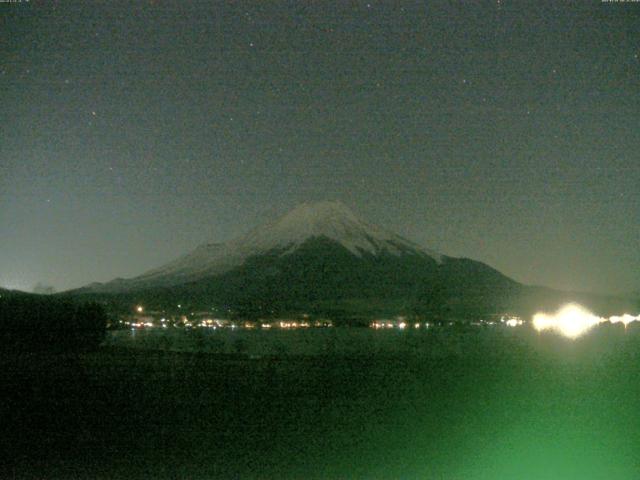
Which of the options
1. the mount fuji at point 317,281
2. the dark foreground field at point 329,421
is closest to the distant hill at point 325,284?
the mount fuji at point 317,281

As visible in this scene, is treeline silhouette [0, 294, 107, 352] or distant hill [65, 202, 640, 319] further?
distant hill [65, 202, 640, 319]

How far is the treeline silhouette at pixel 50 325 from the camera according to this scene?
38188mm

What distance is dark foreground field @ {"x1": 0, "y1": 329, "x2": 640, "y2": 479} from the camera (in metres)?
10.3

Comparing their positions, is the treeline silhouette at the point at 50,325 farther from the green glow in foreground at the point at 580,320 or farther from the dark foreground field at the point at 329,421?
the green glow in foreground at the point at 580,320

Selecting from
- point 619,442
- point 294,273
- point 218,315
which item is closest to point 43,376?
point 619,442

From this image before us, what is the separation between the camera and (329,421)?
13.3 meters

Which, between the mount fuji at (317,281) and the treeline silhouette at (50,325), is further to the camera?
the mount fuji at (317,281)

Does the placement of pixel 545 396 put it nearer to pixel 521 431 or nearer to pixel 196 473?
pixel 521 431

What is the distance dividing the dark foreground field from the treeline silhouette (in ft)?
57.8

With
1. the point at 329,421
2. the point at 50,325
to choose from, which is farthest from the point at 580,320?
the point at 329,421

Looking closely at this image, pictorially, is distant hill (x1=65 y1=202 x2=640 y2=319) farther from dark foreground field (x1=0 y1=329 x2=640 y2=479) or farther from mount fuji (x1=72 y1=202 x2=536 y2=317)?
dark foreground field (x1=0 y1=329 x2=640 y2=479)

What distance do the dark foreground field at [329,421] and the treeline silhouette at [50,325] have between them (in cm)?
1760

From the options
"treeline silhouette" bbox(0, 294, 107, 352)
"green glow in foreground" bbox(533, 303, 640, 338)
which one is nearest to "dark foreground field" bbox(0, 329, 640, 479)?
"treeline silhouette" bbox(0, 294, 107, 352)

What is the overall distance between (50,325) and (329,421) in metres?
29.8
